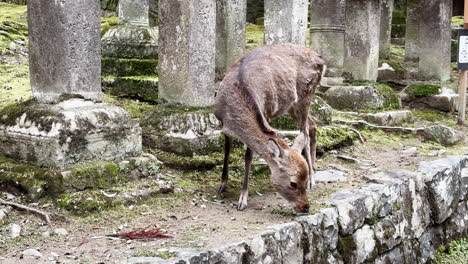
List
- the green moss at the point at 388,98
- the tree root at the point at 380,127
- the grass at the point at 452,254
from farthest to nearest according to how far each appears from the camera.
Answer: the green moss at the point at 388,98
the tree root at the point at 380,127
the grass at the point at 452,254

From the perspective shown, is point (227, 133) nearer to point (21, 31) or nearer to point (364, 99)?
point (364, 99)

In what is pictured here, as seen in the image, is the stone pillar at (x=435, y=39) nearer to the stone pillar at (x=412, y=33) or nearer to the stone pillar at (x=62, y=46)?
the stone pillar at (x=412, y=33)

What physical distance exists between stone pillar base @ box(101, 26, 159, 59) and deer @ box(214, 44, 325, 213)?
3.04m

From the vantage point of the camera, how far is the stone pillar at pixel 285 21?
664cm

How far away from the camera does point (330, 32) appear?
32.1 ft

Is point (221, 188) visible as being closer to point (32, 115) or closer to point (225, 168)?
point (225, 168)

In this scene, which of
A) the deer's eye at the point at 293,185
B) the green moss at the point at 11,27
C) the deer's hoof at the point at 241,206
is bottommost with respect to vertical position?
the deer's hoof at the point at 241,206

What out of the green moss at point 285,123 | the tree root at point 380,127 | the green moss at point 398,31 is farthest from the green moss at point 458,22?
the green moss at point 285,123

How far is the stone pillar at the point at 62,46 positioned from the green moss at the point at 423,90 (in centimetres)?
708

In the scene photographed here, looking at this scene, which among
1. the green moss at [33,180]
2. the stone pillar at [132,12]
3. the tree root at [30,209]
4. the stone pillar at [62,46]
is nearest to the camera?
the tree root at [30,209]

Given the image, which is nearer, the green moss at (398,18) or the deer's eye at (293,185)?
the deer's eye at (293,185)

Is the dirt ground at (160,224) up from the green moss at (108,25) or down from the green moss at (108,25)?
down

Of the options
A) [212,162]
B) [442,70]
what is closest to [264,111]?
[212,162]

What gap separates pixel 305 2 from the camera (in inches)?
266
